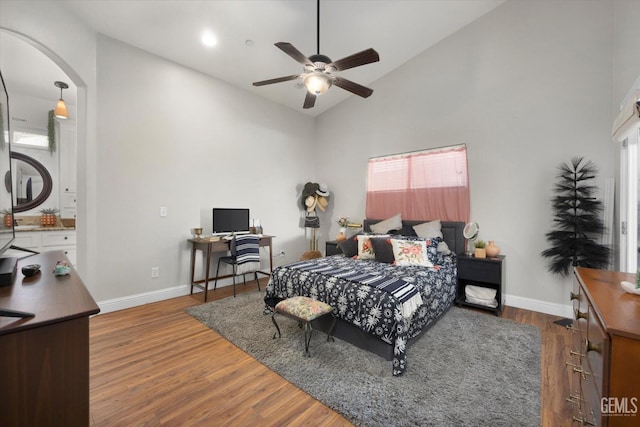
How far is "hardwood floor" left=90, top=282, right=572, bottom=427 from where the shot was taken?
1.62 metres

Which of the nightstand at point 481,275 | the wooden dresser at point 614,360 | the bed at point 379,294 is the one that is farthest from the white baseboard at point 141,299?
the wooden dresser at point 614,360

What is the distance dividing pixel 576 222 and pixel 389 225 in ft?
7.02

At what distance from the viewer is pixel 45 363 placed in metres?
0.97

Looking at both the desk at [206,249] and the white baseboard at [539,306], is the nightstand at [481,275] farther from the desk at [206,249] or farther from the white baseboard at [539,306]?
the desk at [206,249]

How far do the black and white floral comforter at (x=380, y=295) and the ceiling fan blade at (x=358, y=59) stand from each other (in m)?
1.99

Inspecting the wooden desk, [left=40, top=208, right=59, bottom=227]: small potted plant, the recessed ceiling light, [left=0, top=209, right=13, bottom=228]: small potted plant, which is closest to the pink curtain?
the recessed ceiling light

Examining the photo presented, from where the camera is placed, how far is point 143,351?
233cm

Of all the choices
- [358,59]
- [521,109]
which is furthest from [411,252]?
[521,109]

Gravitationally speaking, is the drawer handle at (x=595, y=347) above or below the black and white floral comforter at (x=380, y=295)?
above

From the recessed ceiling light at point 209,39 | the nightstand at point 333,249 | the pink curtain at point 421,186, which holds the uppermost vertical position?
the recessed ceiling light at point 209,39

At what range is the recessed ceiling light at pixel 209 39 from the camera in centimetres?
319

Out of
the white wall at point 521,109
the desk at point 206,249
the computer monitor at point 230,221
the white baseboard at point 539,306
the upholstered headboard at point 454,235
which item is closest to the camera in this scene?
the white wall at point 521,109

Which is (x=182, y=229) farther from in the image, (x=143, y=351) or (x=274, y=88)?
(x=274, y=88)

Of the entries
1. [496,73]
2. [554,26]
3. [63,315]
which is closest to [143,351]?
[63,315]
